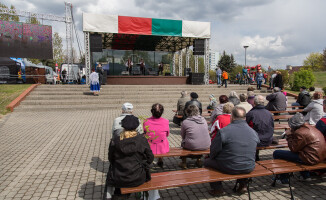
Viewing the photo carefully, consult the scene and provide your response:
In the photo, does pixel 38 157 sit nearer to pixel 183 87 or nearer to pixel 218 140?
pixel 218 140

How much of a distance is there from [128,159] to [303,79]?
19.1 meters

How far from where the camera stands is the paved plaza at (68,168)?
3406mm

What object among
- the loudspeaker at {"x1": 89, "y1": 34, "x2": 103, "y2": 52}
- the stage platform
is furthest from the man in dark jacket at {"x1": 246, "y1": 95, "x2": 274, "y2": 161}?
the stage platform

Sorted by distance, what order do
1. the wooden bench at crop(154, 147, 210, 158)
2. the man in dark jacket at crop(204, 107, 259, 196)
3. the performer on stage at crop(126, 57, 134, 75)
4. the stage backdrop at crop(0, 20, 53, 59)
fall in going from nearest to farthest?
the man in dark jacket at crop(204, 107, 259, 196) < the wooden bench at crop(154, 147, 210, 158) < the stage backdrop at crop(0, 20, 53, 59) < the performer on stage at crop(126, 57, 134, 75)

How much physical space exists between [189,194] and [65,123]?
6.87 meters

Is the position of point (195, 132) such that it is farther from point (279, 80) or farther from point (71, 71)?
point (71, 71)

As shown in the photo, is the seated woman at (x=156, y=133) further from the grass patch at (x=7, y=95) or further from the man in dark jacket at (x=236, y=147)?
the grass patch at (x=7, y=95)

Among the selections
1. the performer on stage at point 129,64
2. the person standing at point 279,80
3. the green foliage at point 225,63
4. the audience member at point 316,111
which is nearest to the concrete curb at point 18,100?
the performer on stage at point 129,64

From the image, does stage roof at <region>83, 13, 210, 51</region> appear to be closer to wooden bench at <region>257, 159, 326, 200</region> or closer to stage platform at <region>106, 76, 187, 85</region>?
stage platform at <region>106, 76, 187, 85</region>

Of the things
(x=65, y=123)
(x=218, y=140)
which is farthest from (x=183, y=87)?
(x=218, y=140)

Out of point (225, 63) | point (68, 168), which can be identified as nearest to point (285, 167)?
point (68, 168)

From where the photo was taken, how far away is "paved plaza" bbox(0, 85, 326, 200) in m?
3.41

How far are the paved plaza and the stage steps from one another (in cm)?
450

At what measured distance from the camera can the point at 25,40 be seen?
18453 millimetres
